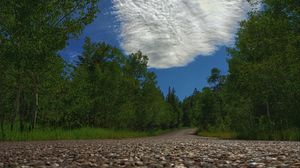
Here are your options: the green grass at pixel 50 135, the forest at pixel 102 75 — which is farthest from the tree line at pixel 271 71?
the green grass at pixel 50 135

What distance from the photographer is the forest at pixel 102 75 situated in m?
19.0

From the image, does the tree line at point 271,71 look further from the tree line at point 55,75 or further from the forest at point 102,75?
the tree line at point 55,75

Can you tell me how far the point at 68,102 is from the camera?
39.2 meters

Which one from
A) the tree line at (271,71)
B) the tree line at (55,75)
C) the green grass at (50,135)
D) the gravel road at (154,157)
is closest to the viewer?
the gravel road at (154,157)

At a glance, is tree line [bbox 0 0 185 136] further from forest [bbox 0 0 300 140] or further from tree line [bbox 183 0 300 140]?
tree line [bbox 183 0 300 140]

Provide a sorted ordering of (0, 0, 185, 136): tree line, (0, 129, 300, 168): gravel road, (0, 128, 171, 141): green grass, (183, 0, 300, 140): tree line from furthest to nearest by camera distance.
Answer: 1. (183, 0, 300, 140): tree line
2. (0, 128, 171, 141): green grass
3. (0, 0, 185, 136): tree line
4. (0, 129, 300, 168): gravel road

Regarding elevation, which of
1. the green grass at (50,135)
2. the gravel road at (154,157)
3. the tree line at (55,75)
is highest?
the tree line at (55,75)

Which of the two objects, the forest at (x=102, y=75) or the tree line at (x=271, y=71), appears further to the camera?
the tree line at (x=271, y=71)

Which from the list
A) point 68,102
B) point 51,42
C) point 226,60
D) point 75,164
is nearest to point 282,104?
point 226,60

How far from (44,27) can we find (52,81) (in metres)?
10.1

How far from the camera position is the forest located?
1902cm

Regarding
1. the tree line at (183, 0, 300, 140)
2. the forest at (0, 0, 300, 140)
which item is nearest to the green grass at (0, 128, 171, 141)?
the forest at (0, 0, 300, 140)

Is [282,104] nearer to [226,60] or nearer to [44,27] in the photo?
[226,60]

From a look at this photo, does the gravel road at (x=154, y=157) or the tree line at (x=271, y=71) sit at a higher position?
the tree line at (x=271, y=71)
